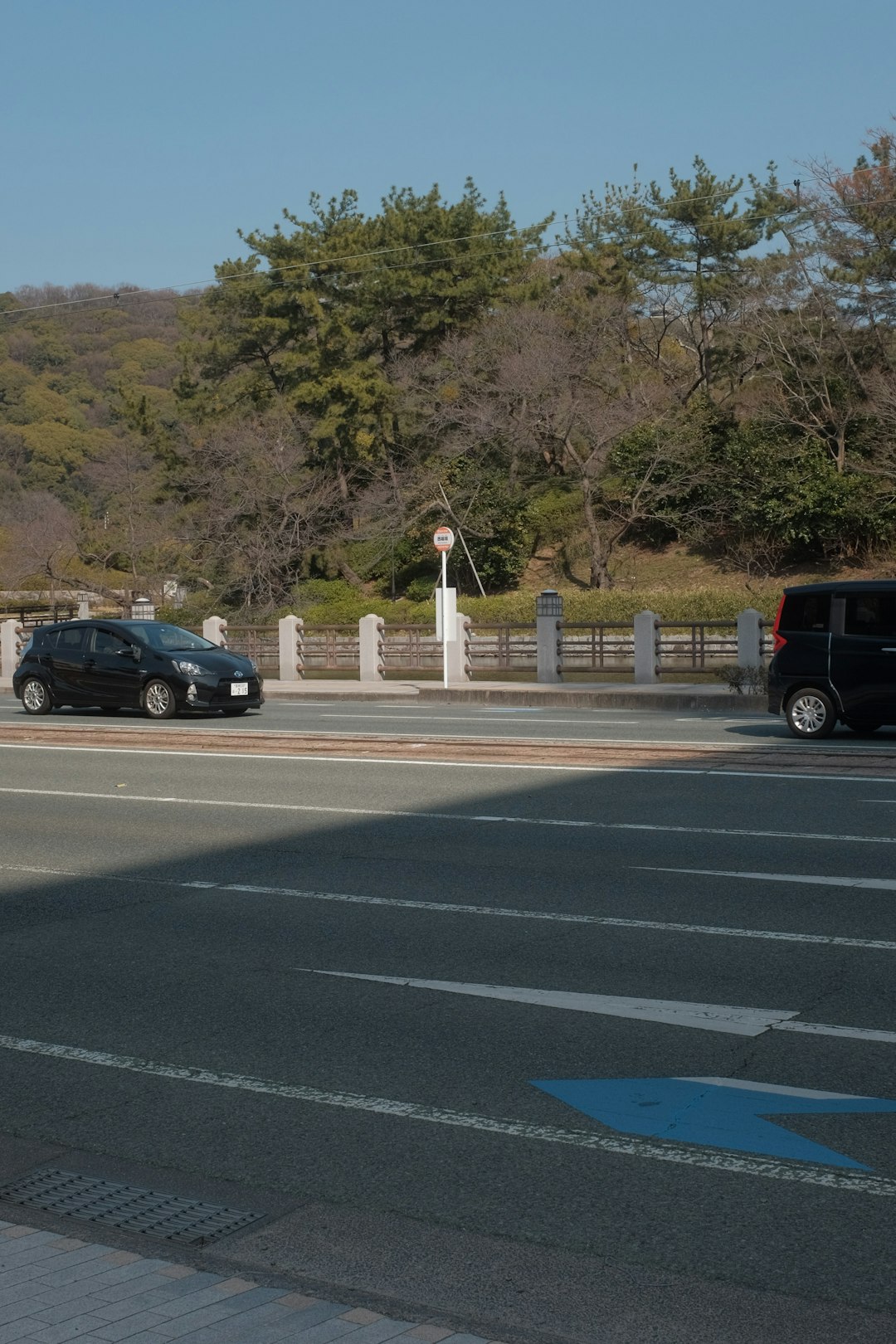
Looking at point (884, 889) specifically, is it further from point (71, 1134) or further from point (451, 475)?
point (451, 475)

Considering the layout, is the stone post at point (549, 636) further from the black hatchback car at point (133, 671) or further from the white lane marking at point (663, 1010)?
the white lane marking at point (663, 1010)

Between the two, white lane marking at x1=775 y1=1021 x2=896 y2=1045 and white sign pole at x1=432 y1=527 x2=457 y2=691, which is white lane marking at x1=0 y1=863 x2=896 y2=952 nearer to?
white lane marking at x1=775 y1=1021 x2=896 y2=1045

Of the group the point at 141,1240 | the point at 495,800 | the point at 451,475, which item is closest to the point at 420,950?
the point at 141,1240

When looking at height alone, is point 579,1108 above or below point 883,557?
below

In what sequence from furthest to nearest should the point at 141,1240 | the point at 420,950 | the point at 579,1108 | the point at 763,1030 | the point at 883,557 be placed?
the point at 883,557 < the point at 420,950 < the point at 763,1030 < the point at 579,1108 < the point at 141,1240

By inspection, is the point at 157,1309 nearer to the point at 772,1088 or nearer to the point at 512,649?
the point at 772,1088

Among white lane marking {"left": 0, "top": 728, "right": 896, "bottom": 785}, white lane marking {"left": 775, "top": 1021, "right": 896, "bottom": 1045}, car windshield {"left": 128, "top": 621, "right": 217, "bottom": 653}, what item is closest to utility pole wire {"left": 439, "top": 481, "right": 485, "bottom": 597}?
car windshield {"left": 128, "top": 621, "right": 217, "bottom": 653}

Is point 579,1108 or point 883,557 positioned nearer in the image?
point 579,1108

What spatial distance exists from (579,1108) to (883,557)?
44705 millimetres

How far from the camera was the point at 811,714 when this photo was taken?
58.2ft

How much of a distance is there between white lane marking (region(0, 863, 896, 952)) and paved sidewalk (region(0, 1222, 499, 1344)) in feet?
14.8

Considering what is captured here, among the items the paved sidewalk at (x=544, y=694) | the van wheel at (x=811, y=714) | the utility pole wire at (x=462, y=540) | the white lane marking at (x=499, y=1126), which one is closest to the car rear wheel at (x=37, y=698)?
the paved sidewalk at (x=544, y=694)

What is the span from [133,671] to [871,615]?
12.1 metres

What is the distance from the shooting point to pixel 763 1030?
6.22 m
